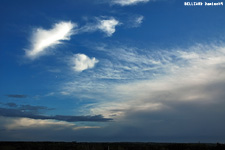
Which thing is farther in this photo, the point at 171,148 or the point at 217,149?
the point at 171,148

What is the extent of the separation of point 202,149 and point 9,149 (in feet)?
101

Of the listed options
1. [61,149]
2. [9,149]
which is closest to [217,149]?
[61,149]


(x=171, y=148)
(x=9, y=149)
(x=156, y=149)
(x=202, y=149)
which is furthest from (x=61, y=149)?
(x=202, y=149)

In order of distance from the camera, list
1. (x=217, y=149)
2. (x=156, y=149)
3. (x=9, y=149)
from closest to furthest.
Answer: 1. (x=217, y=149)
2. (x=156, y=149)
3. (x=9, y=149)

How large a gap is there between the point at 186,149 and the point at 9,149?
2841cm

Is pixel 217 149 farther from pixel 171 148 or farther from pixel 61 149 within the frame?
pixel 61 149

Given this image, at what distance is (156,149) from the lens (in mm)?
38188

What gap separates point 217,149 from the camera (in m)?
35.4

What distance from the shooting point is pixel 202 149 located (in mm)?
37062

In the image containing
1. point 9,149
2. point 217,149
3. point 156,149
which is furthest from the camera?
point 9,149

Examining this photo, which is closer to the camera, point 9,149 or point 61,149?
point 61,149

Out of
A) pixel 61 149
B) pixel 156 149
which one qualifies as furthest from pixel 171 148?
pixel 61 149

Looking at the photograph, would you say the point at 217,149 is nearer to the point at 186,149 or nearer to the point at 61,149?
the point at 186,149

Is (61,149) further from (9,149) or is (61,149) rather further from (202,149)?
(202,149)
